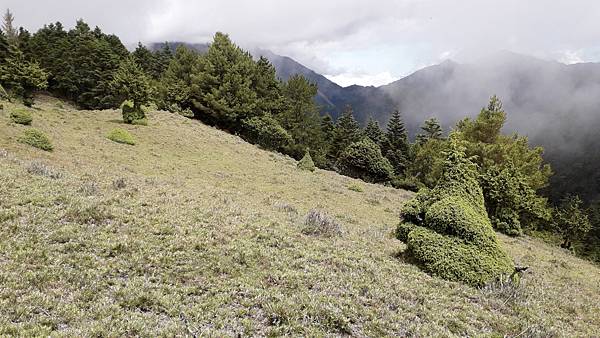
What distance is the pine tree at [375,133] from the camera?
7594cm

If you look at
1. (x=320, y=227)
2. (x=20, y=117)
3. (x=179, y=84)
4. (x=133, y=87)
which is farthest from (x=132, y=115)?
(x=320, y=227)

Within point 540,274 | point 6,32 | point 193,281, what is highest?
point 6,32

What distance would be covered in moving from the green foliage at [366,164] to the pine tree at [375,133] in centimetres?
2126

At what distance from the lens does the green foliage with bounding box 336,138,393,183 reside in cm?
5297

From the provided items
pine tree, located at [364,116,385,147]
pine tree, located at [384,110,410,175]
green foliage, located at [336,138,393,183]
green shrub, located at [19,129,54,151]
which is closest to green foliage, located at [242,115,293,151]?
green foliage, located at [336,138,393,183]

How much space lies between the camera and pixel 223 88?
50.2 metres

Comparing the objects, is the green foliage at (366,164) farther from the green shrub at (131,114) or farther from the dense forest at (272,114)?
the green shrub at (131,114)

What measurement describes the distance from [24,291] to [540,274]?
16733 mm

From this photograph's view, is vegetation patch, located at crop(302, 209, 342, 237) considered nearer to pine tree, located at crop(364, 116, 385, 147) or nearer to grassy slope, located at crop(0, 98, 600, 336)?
grassy slope, located at crop(0, 98, 600, 336)

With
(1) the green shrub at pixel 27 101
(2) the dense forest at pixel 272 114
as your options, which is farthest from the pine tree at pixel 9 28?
(1) the green shrub at pixel 27 101

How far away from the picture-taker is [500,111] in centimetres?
3891

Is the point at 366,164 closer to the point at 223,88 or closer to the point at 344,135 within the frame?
the point at 223,88

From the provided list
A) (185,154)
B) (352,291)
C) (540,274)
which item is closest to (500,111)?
(540,274)

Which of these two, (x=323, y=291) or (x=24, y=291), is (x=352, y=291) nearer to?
(x=323, y=291)
